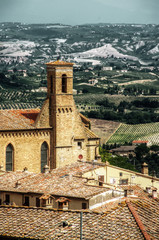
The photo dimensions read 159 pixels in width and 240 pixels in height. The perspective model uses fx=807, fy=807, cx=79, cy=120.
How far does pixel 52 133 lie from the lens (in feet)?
169

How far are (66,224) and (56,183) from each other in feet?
37.6

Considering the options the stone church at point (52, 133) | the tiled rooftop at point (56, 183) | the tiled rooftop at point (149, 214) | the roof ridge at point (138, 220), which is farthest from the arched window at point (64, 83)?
the roof ridge at point (138, 220)

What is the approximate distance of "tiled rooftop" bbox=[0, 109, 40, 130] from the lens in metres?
49.3

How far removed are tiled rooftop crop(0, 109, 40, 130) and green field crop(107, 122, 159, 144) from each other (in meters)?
88.0

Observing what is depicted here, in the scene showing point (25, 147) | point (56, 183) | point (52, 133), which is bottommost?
point (56, 183)

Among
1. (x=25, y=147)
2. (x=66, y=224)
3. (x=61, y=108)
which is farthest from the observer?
(x=61, y=108)

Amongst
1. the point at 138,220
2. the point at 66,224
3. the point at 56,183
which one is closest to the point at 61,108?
the point at 56,183

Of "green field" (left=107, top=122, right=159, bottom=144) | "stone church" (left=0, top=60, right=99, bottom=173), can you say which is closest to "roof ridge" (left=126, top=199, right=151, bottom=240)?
"stone church" (left=0, top=60, right=99, bottom=173)

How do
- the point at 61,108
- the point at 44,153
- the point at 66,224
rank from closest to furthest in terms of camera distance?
the point at 66,224 → the point at 44,153 → the point at 61,108

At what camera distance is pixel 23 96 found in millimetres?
181500

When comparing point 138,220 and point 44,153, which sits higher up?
point 44,153

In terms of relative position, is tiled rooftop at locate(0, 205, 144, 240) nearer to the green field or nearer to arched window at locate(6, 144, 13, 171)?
arched window at locate(6, 144, 13, 171)

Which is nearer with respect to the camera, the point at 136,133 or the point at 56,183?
the point at 56,183

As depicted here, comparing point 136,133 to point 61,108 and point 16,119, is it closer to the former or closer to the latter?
point 61,108
